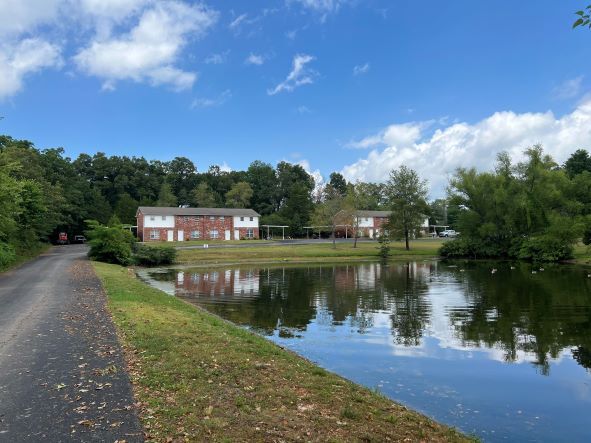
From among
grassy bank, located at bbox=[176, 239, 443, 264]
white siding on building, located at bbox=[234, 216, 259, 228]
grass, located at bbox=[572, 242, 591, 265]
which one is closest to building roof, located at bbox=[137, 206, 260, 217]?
white siding on building, located at bbox=[234, 216, 259, 228]

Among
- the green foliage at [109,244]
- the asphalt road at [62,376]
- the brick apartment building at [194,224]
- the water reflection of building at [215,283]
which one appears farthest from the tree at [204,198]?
the asphalt road at [62,376]

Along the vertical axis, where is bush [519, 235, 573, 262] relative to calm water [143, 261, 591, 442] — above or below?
above

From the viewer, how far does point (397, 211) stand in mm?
64125

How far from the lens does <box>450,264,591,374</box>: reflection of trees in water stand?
1362 cm

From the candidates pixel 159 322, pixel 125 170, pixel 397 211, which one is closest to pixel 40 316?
pixel 159 322

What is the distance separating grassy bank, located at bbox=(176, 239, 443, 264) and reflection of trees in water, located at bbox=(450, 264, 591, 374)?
27268 millimetres

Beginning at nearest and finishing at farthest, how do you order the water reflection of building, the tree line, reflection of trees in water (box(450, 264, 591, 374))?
reflection of trees in water (box(450, 264, 591, 374)), the water reflection of building, the tree line

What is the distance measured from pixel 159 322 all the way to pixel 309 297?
11.7 meters

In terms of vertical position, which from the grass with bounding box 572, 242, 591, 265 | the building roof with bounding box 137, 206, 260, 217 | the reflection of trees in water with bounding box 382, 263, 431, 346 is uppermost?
the building roof with bounding box 137, 206, 260, 217

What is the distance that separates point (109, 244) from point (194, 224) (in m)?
38.1

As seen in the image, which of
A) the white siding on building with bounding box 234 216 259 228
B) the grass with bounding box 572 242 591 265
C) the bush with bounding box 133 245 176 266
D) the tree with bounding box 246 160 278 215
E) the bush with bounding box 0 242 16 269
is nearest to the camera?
the bush with bounding box 0 242 16 269

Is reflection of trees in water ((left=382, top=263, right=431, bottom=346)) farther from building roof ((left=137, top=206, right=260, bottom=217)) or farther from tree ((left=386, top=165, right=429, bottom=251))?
building roof ((left=137, top=206, right=260, bottom=217))

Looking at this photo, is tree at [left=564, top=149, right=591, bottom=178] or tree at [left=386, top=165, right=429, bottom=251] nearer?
tree at [left=386, top=165, right=429, bottom=251]

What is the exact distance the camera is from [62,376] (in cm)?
840
